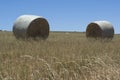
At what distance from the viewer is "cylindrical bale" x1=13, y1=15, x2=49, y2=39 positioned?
56.0 ft

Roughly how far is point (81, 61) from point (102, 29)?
14.1 meters

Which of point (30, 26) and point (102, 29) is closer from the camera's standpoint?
point (30, 26)

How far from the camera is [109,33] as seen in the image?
2031 centimetres

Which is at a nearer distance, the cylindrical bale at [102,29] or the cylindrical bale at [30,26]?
the cylindrical bale at [30,26]

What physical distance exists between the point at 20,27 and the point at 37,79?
1253cm

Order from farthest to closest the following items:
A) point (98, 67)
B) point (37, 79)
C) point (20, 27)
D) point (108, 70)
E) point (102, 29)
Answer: point (102, 29) < point (20, 27) < point (98, 67) < point (108, 70) < point (37, 79)

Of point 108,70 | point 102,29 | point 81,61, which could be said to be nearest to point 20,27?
point 102,29

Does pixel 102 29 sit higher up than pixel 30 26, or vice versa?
pixel 30 26

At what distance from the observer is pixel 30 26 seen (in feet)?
57.1

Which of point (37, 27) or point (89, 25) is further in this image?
point (89, 25)

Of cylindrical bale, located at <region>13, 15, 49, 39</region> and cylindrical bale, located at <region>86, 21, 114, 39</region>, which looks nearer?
cylindrical bale, located at <region>13, 15, 49, 39</region>

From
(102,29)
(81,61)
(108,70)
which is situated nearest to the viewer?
(108,70)

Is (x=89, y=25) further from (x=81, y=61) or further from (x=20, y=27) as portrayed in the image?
(x=81, y=61)

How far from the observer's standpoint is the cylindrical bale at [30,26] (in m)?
17.1
